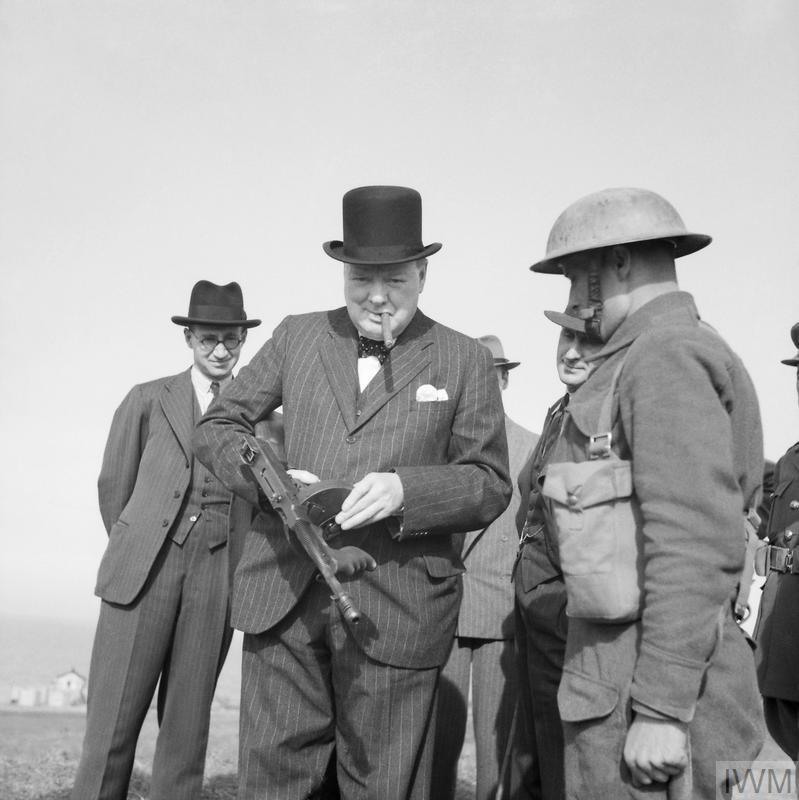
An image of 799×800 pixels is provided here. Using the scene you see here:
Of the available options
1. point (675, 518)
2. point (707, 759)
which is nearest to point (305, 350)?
point (675, 518)

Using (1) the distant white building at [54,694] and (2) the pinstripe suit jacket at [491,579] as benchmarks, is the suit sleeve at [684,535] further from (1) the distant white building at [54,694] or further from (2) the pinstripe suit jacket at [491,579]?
(1) the distant white building at [54,694]

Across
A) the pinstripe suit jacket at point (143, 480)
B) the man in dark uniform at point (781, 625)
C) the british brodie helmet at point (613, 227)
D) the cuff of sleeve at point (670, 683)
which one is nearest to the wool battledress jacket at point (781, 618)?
the man in dark uniform at point (781, 625)

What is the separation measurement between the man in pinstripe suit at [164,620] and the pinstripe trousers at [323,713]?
156 cm

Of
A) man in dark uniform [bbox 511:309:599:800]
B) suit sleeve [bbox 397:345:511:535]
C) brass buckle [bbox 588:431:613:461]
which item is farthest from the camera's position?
man in dark uniform [bbox 511:309:599:800]

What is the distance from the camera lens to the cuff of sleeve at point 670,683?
2.24 metres

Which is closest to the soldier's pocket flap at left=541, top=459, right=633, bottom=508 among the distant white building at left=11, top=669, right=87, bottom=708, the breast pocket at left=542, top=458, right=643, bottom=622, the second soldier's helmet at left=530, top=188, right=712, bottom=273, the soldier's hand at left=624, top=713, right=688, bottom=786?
the breast pocket at left=542, top=458, right=643, bottom=622

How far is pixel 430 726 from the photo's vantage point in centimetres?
328

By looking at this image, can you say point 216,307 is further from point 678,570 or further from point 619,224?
point 678,570

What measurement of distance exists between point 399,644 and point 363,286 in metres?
1.07

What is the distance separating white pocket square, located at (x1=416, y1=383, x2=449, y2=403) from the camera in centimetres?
327

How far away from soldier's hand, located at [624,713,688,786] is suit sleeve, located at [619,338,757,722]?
0.12 ft

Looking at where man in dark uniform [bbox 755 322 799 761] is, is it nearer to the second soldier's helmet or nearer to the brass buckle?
the second soldier's helmet

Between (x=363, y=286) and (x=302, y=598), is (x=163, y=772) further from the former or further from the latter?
(x=363, y=286)

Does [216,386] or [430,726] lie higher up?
[216,386]
